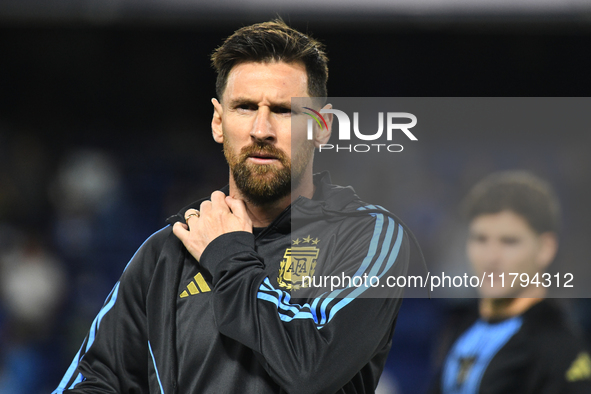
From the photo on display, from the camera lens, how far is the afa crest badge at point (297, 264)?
1.40 meters

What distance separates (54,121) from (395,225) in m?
5.49

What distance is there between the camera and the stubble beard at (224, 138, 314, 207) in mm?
1473

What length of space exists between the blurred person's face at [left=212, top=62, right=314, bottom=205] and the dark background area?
360 centimetres

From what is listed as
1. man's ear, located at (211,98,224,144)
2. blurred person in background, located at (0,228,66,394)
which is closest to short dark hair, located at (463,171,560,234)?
man's ear, located at (211,98,224,144)

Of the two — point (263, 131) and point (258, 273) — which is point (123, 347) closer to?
point (258, 273)

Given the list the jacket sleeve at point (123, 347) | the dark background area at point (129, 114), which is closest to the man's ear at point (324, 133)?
the jacket sleeve at point (123, 347)

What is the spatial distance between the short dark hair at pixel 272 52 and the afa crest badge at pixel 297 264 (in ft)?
1.37

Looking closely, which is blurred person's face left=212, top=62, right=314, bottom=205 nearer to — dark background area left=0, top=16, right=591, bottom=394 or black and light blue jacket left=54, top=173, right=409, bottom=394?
black and light blue jacket left=54, top=173, right=409, bottom=394

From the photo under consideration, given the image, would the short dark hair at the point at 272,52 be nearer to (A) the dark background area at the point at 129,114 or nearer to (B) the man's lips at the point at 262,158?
(B) the man's lips at the point at 262,158

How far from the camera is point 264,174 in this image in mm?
1479

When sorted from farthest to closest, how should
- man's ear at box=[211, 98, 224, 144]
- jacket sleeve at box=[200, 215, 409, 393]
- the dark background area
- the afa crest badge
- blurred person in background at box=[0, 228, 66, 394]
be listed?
1. the dark background area
2. blurred person in background at box=[0, 228, 66, 394]
3. man's ear at box=[211, 98, 224, 144]
4. the afa crest badge
5. jacket sleeve at box=[200, 215, 409, 393]

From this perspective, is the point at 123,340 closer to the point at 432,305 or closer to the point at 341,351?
the point at 341,351

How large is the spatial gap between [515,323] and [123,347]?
1.09m

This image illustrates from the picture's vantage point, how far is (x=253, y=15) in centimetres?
495
